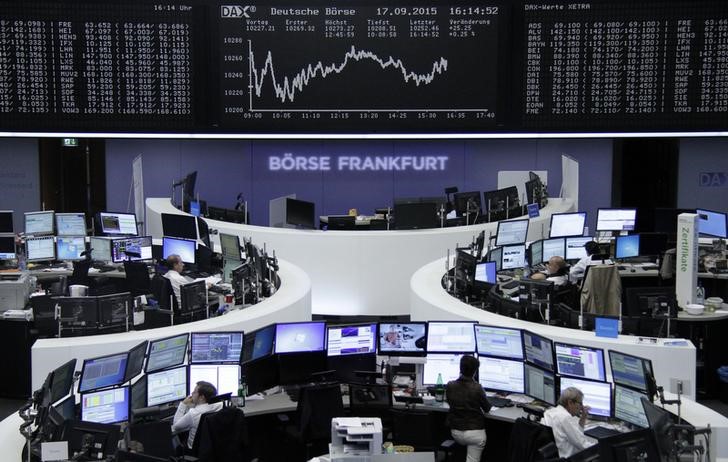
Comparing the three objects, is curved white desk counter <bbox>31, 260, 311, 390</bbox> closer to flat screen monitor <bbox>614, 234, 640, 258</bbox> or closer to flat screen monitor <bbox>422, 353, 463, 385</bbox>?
flat screen monitor <bbox>422, 353, 463, 385</bbox>

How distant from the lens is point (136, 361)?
8.15 metres

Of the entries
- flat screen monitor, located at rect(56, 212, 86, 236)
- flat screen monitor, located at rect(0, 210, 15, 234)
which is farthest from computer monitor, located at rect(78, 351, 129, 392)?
flat screen monitor, located at rect(0, 210, 15, 234)

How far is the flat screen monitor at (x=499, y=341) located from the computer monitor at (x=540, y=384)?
0.16 metres

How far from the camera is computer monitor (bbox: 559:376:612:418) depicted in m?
8.03

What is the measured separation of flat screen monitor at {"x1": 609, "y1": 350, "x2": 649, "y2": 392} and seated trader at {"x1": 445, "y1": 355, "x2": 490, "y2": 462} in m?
0.99

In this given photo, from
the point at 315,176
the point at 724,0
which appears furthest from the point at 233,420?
the point at 315,176

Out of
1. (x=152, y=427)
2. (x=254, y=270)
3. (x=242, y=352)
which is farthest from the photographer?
(x=254, y=270)

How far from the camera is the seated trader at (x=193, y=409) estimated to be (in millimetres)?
7949

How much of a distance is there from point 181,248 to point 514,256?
12.7ft

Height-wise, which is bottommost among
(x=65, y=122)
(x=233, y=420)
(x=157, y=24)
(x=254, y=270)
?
(x=233, y=420)

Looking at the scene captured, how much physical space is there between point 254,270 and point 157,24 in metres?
3.40

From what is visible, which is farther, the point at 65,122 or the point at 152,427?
the point at 65,122

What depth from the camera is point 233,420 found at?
7.88 meters

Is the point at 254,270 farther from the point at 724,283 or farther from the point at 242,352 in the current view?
the point at 724,283
